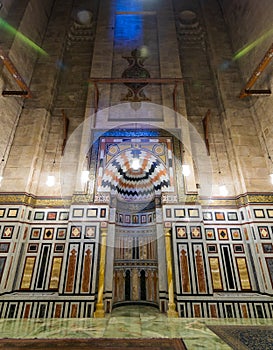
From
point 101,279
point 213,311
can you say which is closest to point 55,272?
point 101,279

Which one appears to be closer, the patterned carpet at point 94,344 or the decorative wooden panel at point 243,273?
the patterned carpet at point 94,344

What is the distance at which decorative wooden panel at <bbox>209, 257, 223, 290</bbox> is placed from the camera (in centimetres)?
498

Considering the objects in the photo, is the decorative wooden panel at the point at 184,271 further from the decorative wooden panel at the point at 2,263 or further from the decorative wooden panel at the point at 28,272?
the decorative wooden panel at the point at 2,263

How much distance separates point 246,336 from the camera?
3.14 m

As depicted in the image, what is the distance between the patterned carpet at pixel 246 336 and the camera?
2.71 metres

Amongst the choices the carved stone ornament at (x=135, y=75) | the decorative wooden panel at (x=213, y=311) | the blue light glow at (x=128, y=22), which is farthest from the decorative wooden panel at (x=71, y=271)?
the blue light glow at (x=128, y=22)

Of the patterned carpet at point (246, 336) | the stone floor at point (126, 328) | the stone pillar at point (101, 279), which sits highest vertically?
the stone pillar at point (101, 279)

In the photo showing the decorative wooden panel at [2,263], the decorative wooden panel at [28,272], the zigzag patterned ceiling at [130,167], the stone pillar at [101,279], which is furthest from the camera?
the zigzag patterned ceiling at [130,167]

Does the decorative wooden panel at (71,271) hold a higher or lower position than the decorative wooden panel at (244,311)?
higher

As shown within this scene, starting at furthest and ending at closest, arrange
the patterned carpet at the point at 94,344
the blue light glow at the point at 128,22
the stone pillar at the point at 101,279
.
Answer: the blue light glow at the point at 128,22
the stone pillar at the point at 101,279
the patterned carpet at the point at 94,344

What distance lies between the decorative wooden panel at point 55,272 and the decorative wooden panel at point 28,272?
475 millimetres

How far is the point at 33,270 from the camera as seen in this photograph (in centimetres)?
504

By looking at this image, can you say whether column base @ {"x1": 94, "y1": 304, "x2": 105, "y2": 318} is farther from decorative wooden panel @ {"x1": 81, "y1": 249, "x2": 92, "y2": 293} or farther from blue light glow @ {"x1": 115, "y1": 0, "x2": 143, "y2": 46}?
blue light glow @ {"x1": 115, "y1": 0, "x2": 143, "y2": 46}

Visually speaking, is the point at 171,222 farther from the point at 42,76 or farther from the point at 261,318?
the point at 42,76
